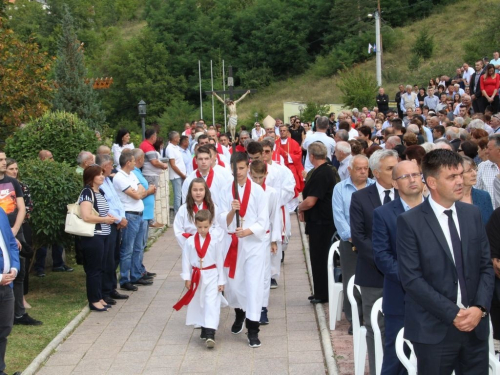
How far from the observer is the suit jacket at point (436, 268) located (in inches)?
188

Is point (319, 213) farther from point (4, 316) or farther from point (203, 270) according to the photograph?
point (4, 316)

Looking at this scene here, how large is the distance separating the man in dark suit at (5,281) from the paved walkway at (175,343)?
0.75m

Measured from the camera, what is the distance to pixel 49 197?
34.1 feet

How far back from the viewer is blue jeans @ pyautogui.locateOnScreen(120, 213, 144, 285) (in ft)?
36.2

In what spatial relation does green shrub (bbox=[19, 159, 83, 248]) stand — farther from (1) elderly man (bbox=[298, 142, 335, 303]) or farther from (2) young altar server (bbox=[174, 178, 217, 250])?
(1) elderly man (bbox=[298, 142, 335, 303])

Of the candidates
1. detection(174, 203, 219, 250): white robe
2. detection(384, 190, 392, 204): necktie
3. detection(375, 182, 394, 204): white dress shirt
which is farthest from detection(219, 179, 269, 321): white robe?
detection(384, 190, 392, 204): necktie

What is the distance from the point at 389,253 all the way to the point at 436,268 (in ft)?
3.78

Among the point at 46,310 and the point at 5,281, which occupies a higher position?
the point at 5,281

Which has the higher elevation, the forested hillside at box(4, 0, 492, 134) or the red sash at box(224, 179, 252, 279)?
the forested hillside at box(4, 0, 492, 134)

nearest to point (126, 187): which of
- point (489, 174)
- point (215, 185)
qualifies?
point (215, 185)

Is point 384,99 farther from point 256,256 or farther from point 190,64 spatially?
point 190,64

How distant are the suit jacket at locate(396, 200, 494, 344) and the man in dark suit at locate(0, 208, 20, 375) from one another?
397cm

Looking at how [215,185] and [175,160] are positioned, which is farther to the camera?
[175,160]

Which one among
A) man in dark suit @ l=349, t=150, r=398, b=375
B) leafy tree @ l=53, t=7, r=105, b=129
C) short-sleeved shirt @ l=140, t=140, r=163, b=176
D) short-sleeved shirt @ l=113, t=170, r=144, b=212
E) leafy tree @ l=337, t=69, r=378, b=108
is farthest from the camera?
leafy tree @ l=53, t=7, r=105, b=129
